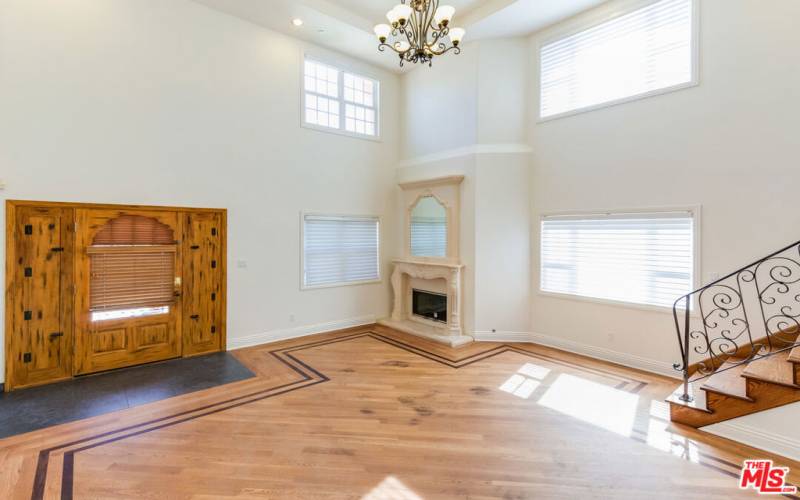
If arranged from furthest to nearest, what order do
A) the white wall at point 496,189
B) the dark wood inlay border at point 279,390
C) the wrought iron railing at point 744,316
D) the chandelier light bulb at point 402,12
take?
the white wall at point 496,189 → the wrought iron railing at point 744,316 → the chandelier light bulb at point 402,12 → the dark wood inlay border at point 279,390

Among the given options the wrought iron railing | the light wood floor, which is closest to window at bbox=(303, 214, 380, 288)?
the light wood floor

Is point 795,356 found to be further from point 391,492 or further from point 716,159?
point 391,492

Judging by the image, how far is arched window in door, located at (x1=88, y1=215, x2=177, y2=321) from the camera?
14.4ft

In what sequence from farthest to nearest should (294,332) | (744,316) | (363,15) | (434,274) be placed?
(434,274), (294,332), (363,15), (744,316)

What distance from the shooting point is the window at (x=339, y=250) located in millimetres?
6125

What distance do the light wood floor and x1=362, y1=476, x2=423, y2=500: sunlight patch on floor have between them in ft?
0.03

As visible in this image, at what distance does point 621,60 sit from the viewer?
15.5 feet

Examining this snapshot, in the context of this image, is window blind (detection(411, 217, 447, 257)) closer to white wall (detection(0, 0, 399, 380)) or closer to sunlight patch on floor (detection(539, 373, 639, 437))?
white wall (detection(0, 0, 399, 380))

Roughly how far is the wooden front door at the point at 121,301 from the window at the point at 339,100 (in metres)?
2.81

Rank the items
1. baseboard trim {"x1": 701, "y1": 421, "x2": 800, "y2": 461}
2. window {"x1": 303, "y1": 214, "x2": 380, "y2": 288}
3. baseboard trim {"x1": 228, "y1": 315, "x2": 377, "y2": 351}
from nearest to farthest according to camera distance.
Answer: baseboard trim {"x1": 701, "y1": 421, "x2": 800, "y2": 461}
baseboard trim {"x1": 228, "y1": 315, "x2": 377, "y2": 351}
window {"x1": 303, "y1": 214, "x2": 380, "y2": 288}

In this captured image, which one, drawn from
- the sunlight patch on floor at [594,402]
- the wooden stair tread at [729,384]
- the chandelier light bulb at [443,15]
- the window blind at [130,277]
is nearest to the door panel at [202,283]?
the window blind at [130,277]

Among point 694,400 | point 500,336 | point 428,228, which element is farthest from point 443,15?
point 500,336

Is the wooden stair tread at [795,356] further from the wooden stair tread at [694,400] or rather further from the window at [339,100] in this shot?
the window at [339,100]

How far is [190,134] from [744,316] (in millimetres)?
6739
